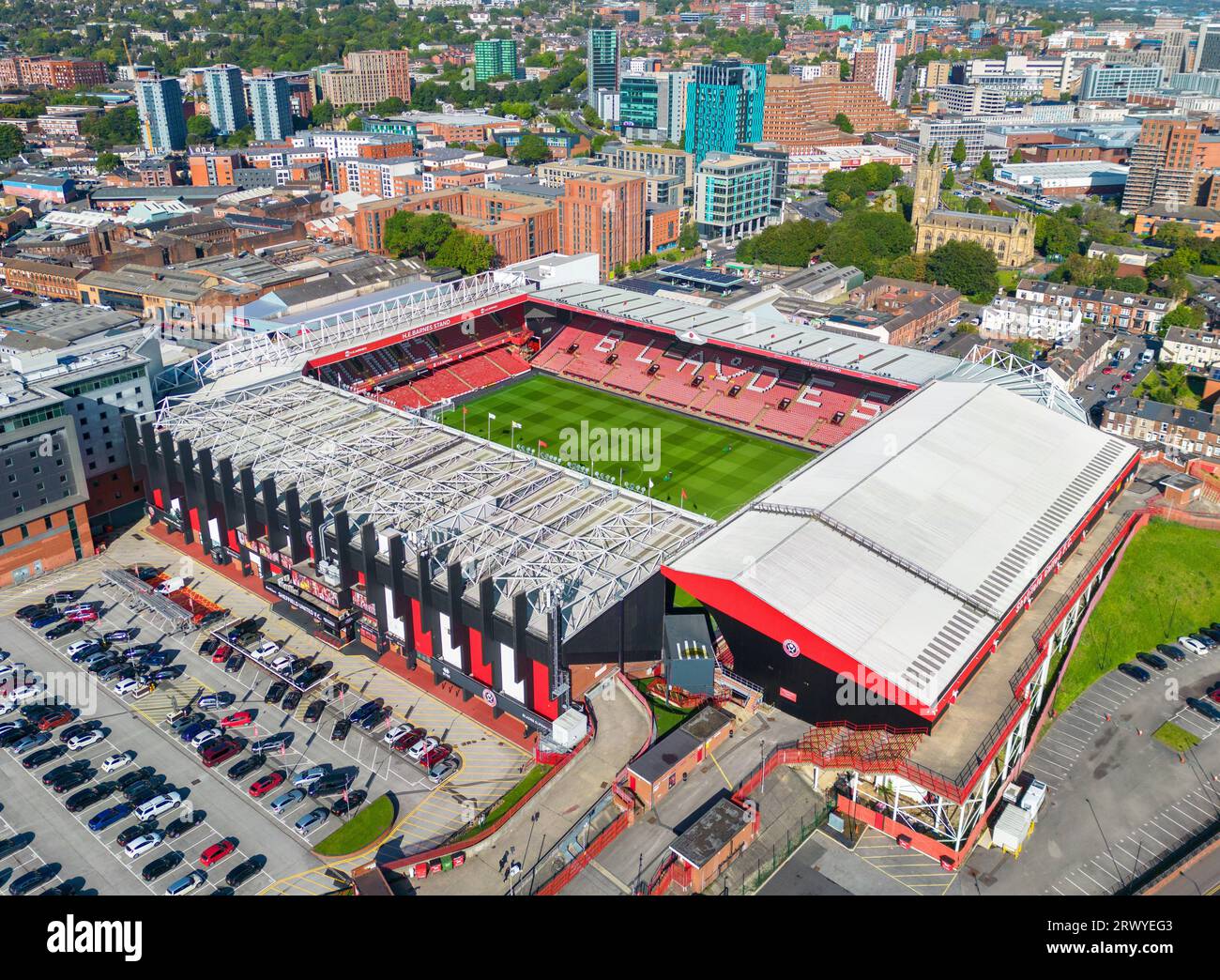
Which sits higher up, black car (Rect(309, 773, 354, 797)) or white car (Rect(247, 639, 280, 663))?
white car (Rect(247, 639, 280, 663))

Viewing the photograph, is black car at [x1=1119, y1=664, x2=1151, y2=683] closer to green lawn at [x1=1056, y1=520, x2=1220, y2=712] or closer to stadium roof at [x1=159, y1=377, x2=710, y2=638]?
green lawn at [x1=1056, y1=520, x2=1220, y2=712]

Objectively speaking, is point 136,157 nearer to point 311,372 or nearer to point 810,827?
point 311,372

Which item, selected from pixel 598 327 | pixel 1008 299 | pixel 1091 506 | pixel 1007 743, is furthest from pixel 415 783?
pixel 1008 299

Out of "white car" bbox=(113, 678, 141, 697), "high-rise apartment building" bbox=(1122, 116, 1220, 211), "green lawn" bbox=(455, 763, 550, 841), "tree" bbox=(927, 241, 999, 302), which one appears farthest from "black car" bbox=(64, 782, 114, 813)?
"high-rise apartment building" bbox=(1122, 116, 1220, 211)

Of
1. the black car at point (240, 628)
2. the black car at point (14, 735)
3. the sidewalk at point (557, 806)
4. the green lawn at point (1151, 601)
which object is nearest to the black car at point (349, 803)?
→ the sidewalk at point (557, 806)

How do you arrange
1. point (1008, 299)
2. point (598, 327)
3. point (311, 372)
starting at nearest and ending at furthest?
point (311, 372)
point (598, 327)
point (1008, 299)

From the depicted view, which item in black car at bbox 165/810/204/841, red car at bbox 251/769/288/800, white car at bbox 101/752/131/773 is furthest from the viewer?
white car at bbox 101/752/131/773
